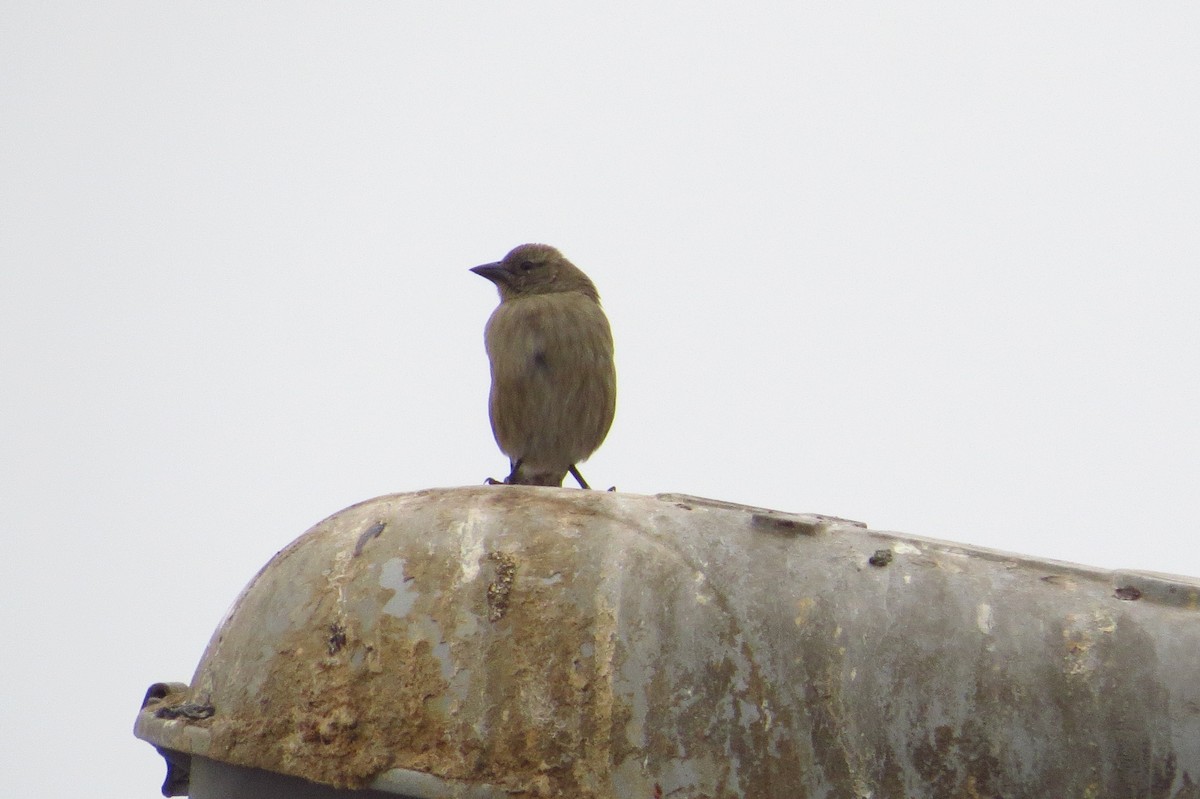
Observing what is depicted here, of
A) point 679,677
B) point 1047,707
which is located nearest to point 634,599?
point 679,677

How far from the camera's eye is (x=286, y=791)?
2.09 m

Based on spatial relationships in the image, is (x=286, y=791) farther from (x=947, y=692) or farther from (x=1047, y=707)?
(x=1047, y=707)

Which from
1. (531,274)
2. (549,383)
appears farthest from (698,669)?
(531,274)

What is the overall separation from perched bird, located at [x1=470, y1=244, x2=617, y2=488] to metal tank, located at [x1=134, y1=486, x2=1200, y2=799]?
3286 millimetres

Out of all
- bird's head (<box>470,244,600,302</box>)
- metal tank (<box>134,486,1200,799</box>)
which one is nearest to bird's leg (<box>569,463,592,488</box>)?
bird's head (<box>470,244,600,302</box>)

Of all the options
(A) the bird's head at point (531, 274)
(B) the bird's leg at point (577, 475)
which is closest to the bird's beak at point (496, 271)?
(A) the bird's head at point (531, 274)

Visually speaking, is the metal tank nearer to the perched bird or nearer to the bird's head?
the perched bird

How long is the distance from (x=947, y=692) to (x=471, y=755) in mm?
702

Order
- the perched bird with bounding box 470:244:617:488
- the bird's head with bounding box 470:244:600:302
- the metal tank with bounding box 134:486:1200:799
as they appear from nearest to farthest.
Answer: the metal tank with bounding box 134:486:1200:799
the perched bird with bounding box 470:244:617:488
the bird's head with bounding box 470:244:600:302

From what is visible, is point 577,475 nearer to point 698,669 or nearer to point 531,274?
point 531,274

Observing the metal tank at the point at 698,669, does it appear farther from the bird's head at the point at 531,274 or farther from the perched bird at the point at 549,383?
the bird's head at the point at 531,274

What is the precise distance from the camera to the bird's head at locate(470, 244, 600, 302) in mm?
5992

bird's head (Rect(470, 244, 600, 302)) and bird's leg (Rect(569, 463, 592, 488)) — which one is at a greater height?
bird's head (Rect(470, 244, 600, 302))

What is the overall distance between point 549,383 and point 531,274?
764 millimetres
